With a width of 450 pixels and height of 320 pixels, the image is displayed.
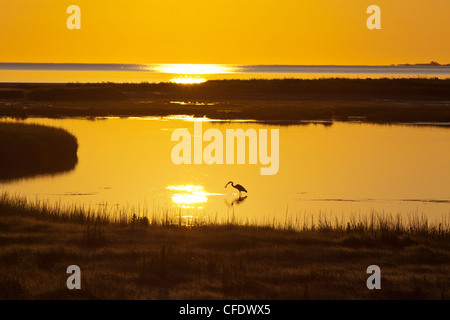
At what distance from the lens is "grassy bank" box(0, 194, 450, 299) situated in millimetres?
12625

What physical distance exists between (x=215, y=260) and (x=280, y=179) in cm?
1918

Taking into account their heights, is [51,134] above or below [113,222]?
above

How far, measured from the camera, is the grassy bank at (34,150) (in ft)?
120

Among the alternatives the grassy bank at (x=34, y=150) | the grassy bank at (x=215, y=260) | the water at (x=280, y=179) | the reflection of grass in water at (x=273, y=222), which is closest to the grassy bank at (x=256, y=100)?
the water at (x=280, y=179)

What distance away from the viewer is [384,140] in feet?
165

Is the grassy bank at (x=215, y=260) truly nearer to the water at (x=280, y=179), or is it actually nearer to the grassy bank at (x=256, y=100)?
the water at (x=280, y=179)

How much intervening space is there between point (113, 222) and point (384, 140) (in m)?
34.1

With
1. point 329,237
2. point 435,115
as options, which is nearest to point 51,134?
point 329,237

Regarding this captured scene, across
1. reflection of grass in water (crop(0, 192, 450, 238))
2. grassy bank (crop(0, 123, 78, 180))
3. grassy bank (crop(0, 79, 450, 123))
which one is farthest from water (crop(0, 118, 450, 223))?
grassy bank (crop(0, 79, 450, 123))

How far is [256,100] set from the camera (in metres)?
96.1

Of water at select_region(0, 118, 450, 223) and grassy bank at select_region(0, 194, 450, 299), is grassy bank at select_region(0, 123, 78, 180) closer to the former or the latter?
water at select_region(0, 118, 450, 223)

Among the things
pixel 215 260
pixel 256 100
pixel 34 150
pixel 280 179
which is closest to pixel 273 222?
pixel 215 260

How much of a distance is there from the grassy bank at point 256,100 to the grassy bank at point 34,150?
2250cm

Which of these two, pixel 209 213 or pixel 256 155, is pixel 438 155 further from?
pixel 209 213
